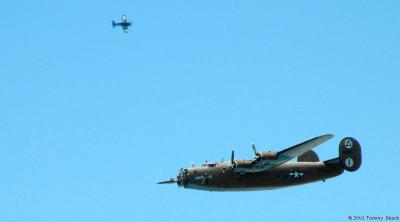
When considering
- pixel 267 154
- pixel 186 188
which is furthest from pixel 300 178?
pixel 186 188

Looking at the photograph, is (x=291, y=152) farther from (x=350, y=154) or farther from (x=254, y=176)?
(x=350, y=154)

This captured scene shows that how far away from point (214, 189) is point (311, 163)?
8426 mm

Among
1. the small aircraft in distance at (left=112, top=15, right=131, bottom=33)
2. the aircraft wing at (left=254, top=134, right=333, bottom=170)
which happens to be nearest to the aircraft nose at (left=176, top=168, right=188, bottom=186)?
the aircraft wing at (left=254, top=134, right=333, bottom=170)

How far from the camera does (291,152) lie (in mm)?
54688

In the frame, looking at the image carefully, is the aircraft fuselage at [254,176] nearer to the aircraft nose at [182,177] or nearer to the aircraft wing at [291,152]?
the aircraft nose at [182,177]

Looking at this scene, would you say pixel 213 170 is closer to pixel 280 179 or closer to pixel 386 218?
pixel 280 179

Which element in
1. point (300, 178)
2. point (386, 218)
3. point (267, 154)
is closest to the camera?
point (386, 218)

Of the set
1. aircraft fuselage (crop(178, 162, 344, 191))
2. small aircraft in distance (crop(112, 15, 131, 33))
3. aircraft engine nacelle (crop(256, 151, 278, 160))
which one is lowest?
→ aircraft fuselage (crop(178, 162, 344, 191))

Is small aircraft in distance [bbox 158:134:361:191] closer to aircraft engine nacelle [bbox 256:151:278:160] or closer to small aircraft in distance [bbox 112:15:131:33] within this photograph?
aircraft engine nacelle [bbox 256:151:278:160]

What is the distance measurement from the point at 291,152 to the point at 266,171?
4117 millimetres

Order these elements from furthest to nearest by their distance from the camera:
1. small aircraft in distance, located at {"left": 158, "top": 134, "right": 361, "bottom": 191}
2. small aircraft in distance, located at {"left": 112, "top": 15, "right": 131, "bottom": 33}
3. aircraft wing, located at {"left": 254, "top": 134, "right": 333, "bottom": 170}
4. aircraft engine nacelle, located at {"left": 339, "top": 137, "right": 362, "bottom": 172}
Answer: small aircraft in distance, located at {"left": 112, "top": 15, "right": 131, "bottom": 33}, aircraft engine nacelle, located at {"left": 339, "top": 137, "right": 362, "bottom": 172}, small aircraft in distance, located at {"left": 158, "top": 134, "right": 361, "bottom": 191}, aircraft wing, located at {"left": 254, "top": 134, "right": 333, "bottom": 170}

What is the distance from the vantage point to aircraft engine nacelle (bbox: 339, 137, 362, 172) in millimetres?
60438

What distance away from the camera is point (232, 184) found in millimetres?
57188

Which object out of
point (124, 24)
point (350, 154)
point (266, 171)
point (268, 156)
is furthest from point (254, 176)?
point (124, 24)
